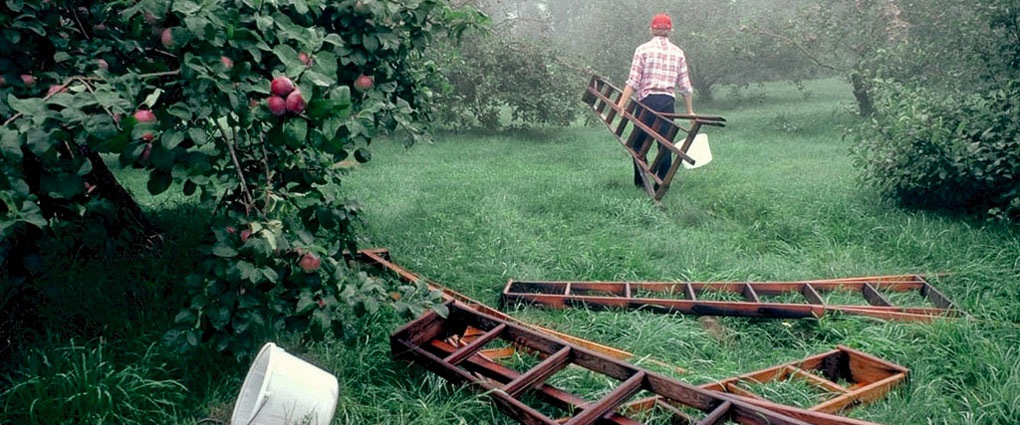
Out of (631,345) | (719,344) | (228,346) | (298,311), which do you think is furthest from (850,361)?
(228,346)

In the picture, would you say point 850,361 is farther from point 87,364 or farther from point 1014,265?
point 87,364

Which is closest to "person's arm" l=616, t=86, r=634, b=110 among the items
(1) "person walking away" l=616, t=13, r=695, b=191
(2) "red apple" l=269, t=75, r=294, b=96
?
(1) "person walking away" l=616, t=13, r=695, b=191

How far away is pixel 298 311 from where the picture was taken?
2719 millimetres

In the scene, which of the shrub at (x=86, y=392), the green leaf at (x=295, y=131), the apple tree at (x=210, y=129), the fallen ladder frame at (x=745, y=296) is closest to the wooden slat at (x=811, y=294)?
the fallen ladder frame at (x=745, y=296)

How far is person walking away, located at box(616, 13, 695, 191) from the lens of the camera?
7.12m

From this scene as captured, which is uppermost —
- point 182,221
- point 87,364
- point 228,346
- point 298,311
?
point 298,311

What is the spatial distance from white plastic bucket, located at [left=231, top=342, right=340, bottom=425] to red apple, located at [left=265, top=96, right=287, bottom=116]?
0.83 metres

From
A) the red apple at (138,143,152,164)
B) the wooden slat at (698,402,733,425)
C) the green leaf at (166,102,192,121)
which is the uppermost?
the green leaf at (166,102,192,121)

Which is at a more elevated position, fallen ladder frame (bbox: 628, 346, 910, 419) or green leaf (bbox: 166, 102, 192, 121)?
green leaf (bbox: 166, 102, 192, 121)

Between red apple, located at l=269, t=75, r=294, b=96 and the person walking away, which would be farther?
the person walking away

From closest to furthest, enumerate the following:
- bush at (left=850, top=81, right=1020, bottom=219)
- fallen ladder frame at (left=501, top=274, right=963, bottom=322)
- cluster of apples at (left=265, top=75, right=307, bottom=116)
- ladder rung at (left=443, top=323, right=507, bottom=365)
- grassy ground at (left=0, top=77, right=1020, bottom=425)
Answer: cluster of apples at (left=265, top=75, right=307, bottom=116), grassy ground at (left=0, top=77, right=1020, bottom=425), ladder rung at (left=443, top=323, right=507, bottom=365), fallen ladder frame at (left=501, top=274, right=963, bottom=322), bush at (left=850, top=81, right=1020, bottom=219)

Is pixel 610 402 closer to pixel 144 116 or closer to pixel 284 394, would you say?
pixel 284 394

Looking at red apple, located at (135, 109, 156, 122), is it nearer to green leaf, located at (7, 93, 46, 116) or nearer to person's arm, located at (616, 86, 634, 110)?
green leaf, located at (7, 93, 46, 116)

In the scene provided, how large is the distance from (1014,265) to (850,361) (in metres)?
1.75
